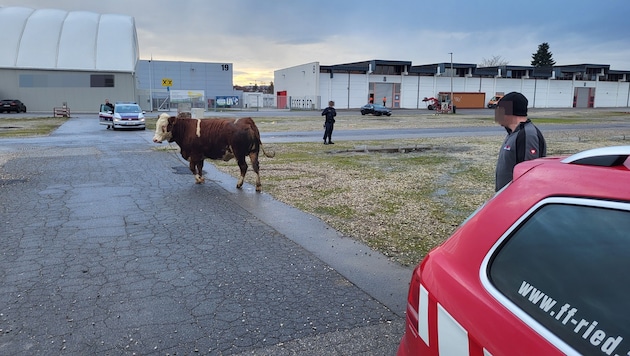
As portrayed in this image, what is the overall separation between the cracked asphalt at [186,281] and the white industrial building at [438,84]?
61114 millimetres

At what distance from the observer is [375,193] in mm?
9016

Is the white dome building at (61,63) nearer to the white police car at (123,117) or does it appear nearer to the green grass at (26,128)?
the green grass at (26,128)

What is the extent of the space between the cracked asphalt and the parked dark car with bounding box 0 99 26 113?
158ft

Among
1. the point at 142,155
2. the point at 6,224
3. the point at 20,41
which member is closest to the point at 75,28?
the point at 20,41

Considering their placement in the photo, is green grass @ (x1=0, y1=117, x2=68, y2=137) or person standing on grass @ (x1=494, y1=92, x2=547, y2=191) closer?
person standing on grass @ (x1=494, y1=92, x2=547, y2=191)

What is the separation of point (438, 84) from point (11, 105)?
60.2 metres

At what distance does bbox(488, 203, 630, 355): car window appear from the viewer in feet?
4.59

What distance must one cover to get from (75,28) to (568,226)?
65.7m

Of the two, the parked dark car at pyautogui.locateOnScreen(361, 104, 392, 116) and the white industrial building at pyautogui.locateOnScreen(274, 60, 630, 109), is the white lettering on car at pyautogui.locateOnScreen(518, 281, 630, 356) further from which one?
the white industrial building at pyautogui.locateOnScreen(274, 60, 630, 109)

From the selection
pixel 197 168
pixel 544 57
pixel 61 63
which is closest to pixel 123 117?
pixel 197 168

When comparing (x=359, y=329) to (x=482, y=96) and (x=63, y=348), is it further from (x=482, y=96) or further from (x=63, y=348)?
(x=482, y=96)

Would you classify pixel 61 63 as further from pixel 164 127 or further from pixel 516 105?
pixel 516 105

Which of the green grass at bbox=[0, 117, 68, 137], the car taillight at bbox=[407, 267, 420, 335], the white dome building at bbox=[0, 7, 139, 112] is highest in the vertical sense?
the white dome building at bbox=[0, 7, 139, 112]

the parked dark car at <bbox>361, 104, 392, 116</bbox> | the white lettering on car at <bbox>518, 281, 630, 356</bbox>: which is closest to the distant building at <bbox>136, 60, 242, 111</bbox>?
the parked dark car at <bbox>361, 104, 392, 116</bbox>
